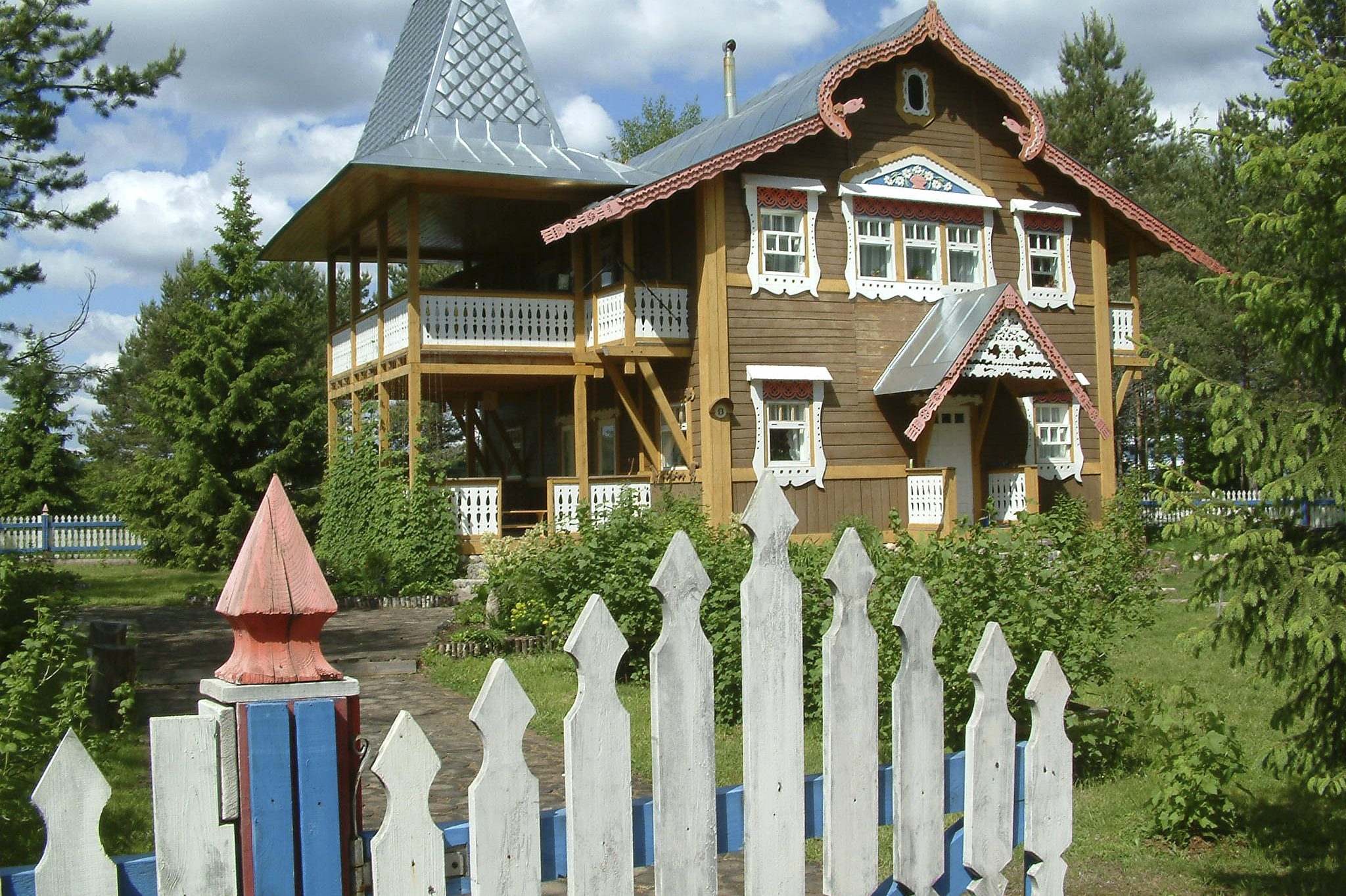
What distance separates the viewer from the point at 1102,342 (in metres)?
23.6

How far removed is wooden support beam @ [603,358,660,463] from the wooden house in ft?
0.35

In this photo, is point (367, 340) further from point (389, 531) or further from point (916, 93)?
point (916, 93)

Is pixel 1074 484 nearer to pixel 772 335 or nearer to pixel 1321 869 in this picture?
pixel 772 335

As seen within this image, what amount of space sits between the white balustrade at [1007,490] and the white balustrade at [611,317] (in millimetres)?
7140

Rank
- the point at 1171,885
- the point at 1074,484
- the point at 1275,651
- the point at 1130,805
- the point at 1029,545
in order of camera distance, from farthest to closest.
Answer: the point at 1074,484 → the point at 1029,545 → the point at 1130,805 → the point at 1171,885 → the point at 1275,651

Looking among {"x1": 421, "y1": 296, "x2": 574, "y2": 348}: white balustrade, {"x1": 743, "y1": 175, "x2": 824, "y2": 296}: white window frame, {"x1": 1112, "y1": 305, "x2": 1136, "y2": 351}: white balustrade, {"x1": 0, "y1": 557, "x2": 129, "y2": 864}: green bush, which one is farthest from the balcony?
{"x1": 0, "y1": 557, "x2": 129, "y2": 864}: green bush

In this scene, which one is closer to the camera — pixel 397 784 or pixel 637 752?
pixel 397 784

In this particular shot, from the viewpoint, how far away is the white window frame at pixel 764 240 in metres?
20.4

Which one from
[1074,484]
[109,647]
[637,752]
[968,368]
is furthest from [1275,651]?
[1074,484]

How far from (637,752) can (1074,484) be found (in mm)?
17025

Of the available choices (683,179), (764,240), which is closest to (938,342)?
(764,240)

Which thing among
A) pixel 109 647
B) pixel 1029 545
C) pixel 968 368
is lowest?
pixel 109 647

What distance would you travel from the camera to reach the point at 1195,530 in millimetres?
4973

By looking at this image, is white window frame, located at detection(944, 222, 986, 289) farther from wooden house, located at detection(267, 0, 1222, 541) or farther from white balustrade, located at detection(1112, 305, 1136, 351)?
white balustrade, located at detection(1112, 305, 1136, 351)
